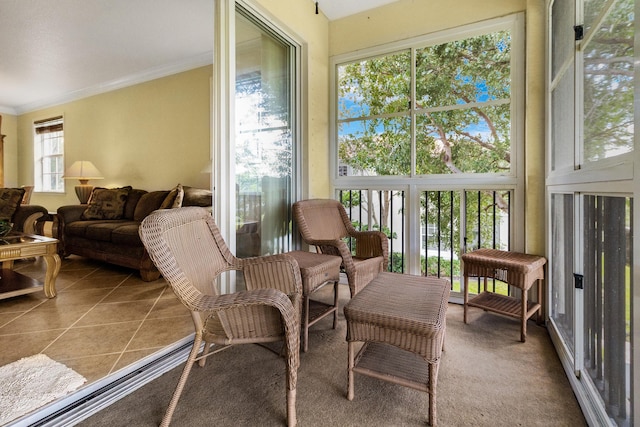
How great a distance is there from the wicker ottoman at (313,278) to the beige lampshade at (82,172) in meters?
4.33

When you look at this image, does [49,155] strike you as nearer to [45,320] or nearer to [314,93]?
[45,320]

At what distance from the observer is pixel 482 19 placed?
247cm

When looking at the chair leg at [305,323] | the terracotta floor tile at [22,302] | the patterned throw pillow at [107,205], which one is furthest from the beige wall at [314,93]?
the patterned throw pillow at [107,205]

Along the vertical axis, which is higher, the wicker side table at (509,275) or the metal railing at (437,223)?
the metal railing at (437,223)

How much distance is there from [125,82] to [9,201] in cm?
226

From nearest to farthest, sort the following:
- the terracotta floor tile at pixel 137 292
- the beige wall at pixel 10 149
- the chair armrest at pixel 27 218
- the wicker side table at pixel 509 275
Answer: the wicker side table at pixel 509 275 → the terracotta floor tile at pixel 137 292 → the chair armrest at pixel 27 218 → the beige wall at pixel 10 149

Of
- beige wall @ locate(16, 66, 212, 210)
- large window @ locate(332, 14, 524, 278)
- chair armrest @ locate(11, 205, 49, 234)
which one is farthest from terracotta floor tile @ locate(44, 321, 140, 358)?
chair armrest @ locate(11, 205, 49, 234)

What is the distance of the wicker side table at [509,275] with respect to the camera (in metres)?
1.91

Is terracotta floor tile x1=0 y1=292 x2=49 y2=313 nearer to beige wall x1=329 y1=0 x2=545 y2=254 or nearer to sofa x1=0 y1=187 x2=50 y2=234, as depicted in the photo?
sofa x1=0 y1=187 x2=50 y2=234

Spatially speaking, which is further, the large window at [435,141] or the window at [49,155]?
the window at [49,155]

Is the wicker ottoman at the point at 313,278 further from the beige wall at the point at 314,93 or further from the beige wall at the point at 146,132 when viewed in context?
the beige wall at the point at 146,132

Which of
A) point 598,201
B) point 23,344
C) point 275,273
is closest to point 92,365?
point 23,344

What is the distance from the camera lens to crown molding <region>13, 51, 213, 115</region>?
4.04m

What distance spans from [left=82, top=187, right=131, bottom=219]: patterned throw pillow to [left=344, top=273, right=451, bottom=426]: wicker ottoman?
374cm
